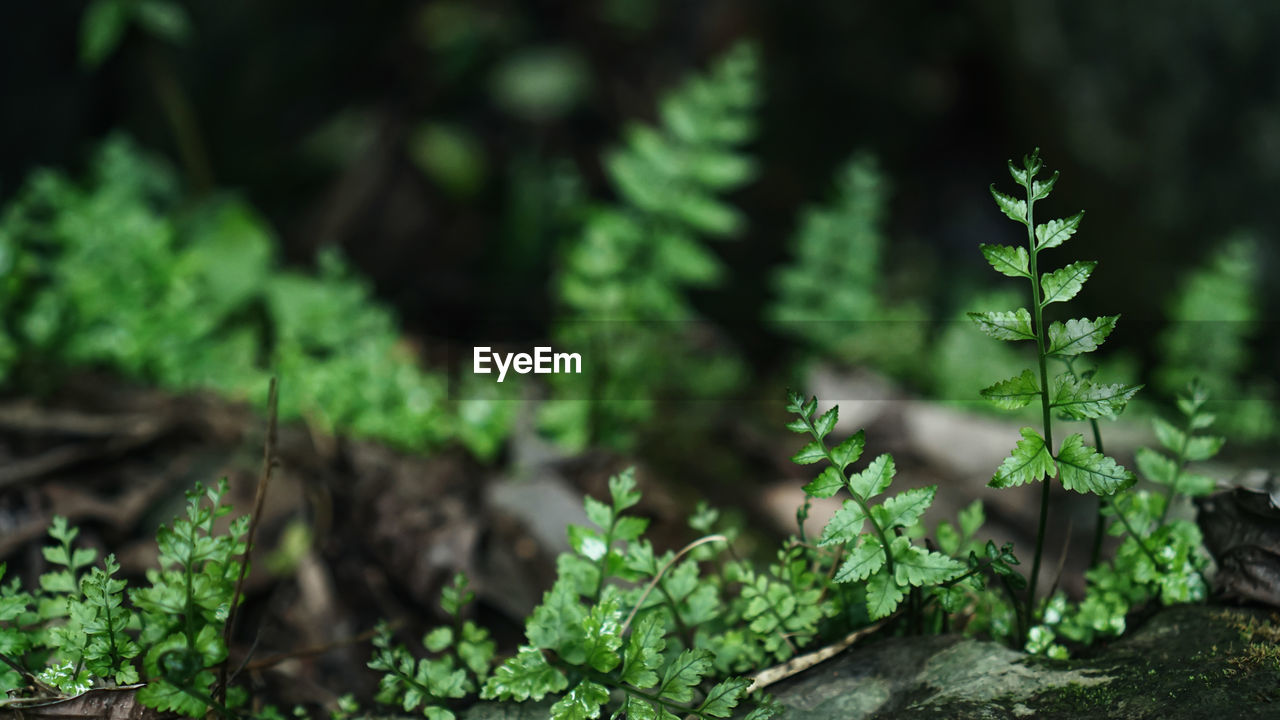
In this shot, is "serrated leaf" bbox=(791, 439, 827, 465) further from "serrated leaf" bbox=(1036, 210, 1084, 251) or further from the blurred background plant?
the blurred background plant

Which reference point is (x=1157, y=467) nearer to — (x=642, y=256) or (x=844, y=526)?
(x=844, y=526)

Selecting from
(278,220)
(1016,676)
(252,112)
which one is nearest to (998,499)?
(1016,676)

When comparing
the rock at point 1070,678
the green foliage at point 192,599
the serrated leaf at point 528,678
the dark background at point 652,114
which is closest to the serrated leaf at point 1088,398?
the rock at point 1070,678

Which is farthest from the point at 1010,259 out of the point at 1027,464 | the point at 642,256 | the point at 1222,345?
the point at 1222,345

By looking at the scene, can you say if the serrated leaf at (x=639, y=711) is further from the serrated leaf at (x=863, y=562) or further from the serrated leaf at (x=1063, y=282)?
the serrated leaf at (x=1063, y=282)

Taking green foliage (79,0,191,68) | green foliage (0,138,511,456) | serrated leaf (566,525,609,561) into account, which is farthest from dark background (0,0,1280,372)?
serrated leaf (566,525,609,561)

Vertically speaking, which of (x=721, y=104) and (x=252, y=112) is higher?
(x=252, y=112)

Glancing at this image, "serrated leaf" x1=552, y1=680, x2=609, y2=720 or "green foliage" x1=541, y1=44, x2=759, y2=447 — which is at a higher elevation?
"green foliage" x1=541, y1=44, x2=759, y2=447

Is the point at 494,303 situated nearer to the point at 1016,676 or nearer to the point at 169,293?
the point at 169,293
